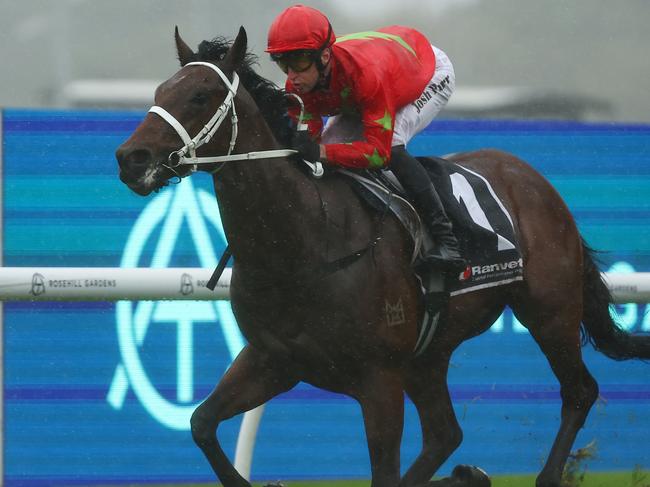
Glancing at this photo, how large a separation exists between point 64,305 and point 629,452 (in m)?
2.82

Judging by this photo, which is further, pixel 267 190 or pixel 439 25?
pixel 439 25

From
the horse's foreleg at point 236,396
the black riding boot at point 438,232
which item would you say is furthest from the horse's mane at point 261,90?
the horse's foreleg at point 236,396

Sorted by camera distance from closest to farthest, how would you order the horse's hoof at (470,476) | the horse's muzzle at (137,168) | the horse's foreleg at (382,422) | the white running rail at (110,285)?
1. the horse's muzzle at (137,168)
2. the horse's foreleg at (382,422)
3. the horse's hoof at (470,476)
4. the white running rail at (110,285)

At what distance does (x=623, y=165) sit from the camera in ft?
18.8

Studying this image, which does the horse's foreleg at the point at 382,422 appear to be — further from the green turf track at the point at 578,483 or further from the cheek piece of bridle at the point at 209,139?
the green turf track at the point at 578,483

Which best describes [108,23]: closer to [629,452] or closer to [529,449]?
[529,449]

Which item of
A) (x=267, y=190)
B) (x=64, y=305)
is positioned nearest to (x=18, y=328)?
(x=64, y=305)

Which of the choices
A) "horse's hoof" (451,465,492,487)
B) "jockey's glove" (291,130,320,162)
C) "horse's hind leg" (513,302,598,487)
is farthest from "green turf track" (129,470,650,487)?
"jockey's glove" (291,130,320,162)

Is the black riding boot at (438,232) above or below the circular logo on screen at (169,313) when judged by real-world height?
above

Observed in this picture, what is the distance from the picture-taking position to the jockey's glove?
382cm

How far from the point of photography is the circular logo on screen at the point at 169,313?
17.3 ft

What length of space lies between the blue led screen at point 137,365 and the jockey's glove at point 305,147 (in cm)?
165

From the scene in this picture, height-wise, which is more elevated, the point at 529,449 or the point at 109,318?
the point at 109,318

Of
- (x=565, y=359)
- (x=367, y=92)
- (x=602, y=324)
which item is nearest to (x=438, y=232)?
(x=367, y=92)
